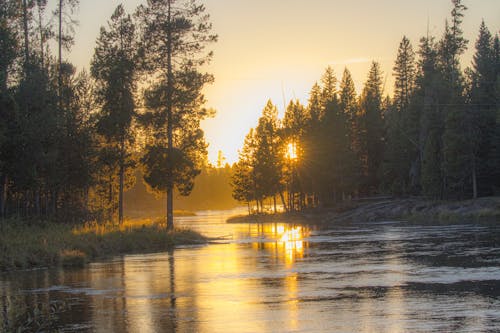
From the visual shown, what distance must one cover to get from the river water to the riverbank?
3554 centimetres

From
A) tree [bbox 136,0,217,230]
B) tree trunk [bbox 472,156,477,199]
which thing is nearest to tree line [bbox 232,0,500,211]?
tree trunk [bbox 472,156,477,199]

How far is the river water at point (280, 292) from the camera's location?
1316 centimetres

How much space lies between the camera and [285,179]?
106 metres

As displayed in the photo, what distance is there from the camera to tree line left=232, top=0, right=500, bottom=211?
74.6 m

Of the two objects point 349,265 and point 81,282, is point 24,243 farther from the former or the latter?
point 349,265

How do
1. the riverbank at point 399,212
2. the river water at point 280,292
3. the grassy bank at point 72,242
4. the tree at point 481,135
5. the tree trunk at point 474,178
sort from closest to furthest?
the river water at point 280,292
the grassy bank at point 72,242
the riverbank at point 399,212
the tree trunk at point 474,178
the tree at point 481,135

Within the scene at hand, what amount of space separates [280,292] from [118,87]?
1517 inches

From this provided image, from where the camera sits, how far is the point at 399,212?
255ft

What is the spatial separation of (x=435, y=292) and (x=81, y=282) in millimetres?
11058

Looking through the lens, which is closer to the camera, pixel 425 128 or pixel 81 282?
pixel 81 282

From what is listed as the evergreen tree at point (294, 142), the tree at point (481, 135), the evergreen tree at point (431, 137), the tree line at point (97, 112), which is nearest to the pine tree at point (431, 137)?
the evergreen tree at point (431, 137)

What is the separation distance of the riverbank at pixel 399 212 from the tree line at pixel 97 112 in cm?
2870

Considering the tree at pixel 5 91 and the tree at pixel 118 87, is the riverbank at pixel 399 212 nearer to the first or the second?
the tree at pixel 118 87

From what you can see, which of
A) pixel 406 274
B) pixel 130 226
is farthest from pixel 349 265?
pixel 130 226
